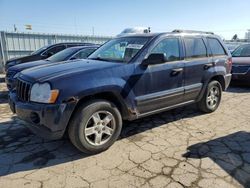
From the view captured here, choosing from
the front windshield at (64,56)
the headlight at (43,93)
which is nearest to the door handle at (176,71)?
the headlight at (43,93)

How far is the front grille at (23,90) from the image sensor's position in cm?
334

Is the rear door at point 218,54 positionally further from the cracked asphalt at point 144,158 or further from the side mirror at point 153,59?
Answer: the side mirror at point 153,59

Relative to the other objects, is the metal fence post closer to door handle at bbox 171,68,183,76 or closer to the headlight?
the headlight

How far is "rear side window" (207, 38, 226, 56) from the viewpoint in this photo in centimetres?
521

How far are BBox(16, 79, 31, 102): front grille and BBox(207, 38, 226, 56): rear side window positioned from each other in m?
3.93

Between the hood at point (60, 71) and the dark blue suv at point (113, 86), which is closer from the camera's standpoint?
the dark blue suv at point (113, 86)

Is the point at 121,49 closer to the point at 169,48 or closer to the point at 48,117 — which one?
the point at 169,48

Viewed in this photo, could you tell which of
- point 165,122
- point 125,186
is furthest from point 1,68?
point 125,186

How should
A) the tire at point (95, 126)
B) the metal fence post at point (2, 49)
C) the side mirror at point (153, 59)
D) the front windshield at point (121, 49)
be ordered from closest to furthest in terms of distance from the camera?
the tire at point (95, 126) < the side mirror at point (153, 59) < the front windshield at point (121, 49) < the metal fence post at point (2, 49)

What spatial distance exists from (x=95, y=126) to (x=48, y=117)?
2.39ft

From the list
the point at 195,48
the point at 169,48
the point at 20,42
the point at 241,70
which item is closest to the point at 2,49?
the point at 20,42

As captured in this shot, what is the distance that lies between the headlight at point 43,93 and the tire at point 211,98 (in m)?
3.42

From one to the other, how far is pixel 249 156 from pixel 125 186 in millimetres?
1961

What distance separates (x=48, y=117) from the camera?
3.02 metres
